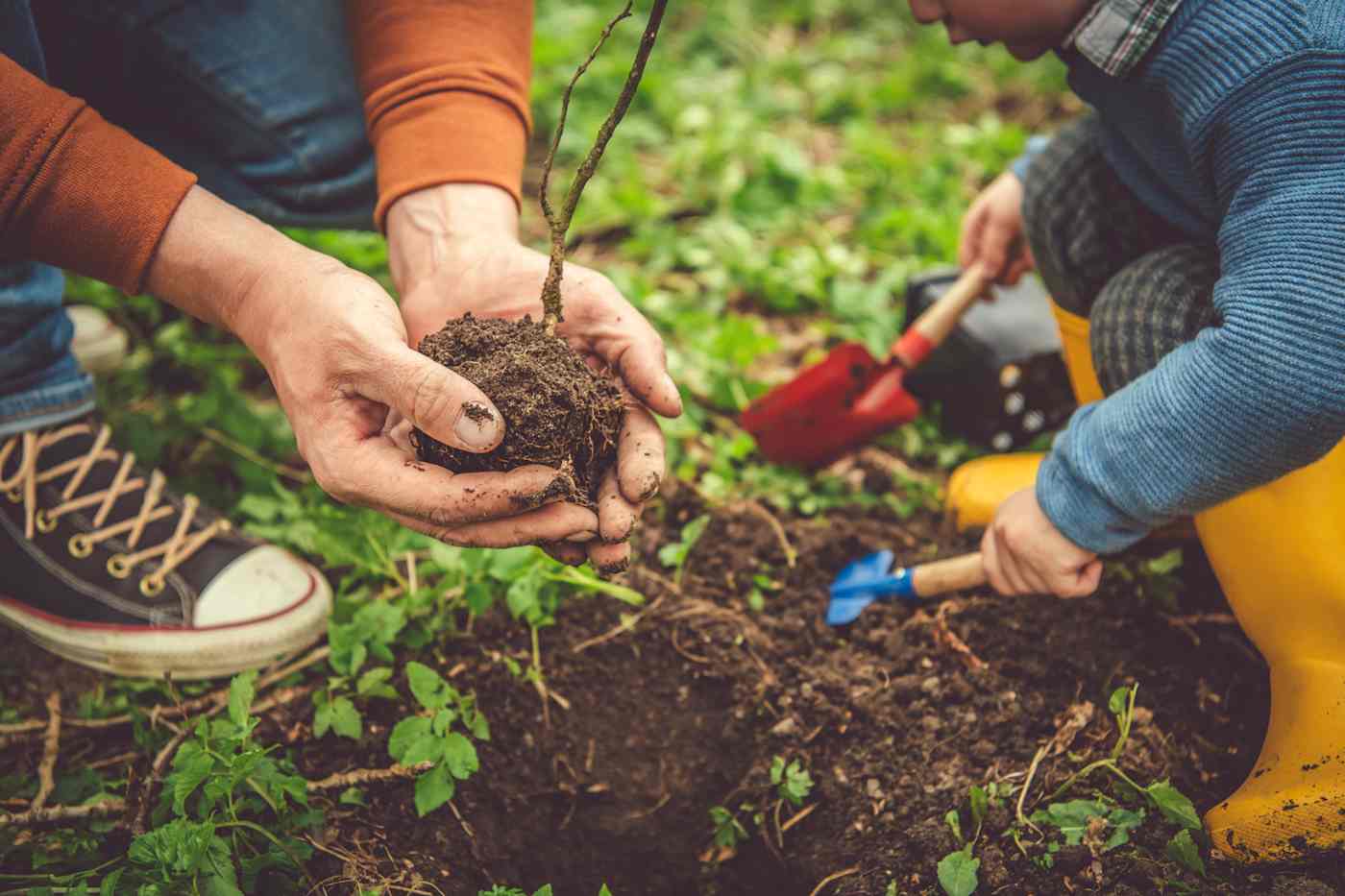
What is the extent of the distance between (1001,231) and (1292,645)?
122 centimetres

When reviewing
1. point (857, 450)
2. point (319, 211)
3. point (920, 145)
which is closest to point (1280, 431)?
point (857, 450)

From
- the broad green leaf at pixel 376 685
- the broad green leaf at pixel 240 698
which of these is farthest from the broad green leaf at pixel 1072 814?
the broad green leaf at pixel 240 698

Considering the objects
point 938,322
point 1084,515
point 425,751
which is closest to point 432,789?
point 425,751

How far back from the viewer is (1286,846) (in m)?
1.44

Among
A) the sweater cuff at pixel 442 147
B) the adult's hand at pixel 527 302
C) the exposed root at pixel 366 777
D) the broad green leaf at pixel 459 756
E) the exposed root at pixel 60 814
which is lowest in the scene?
the exposed root at pixel 60 814

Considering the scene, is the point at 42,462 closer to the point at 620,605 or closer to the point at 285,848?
the point at 285,848

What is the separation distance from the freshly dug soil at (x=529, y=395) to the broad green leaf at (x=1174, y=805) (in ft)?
3.25

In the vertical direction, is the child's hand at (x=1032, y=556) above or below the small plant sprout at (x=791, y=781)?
above

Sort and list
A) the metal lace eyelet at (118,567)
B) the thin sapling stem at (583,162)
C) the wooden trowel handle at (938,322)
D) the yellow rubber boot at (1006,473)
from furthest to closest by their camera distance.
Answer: the wooden trowel handle at (938,322), the yellow rubber boot at (1006,473), the metal lace eyelet at (118,567), the thin sapling stem at (583,162)

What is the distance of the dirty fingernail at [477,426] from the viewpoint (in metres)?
1.27

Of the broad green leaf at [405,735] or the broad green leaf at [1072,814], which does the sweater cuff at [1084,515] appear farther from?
the broad green leaf at [405,735]

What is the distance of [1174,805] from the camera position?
1480mm

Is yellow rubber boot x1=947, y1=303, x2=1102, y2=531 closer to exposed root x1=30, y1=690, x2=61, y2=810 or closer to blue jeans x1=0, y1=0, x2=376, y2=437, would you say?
blue jeans x1=0, y1=0, x2=376, y2=437

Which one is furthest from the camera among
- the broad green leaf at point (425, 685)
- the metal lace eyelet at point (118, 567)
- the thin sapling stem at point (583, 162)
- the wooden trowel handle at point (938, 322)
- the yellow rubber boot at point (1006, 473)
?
the wooden trowel handle at point (938, 322)
